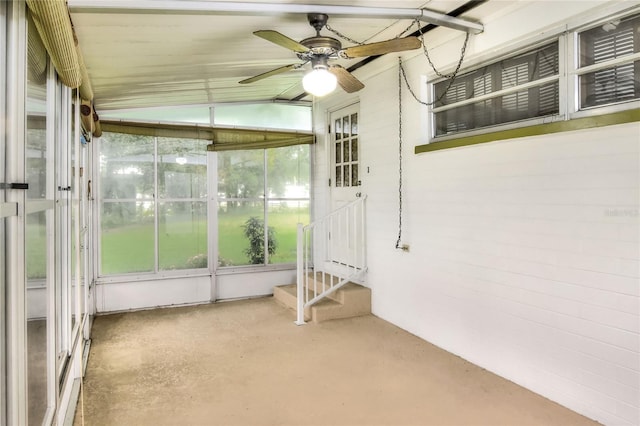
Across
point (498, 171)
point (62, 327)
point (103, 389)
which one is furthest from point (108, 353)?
point (498, 171)

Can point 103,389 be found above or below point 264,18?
below

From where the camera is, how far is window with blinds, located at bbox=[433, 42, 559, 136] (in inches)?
116

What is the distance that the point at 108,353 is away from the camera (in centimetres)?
369

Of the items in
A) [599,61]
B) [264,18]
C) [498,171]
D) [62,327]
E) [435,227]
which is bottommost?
[62,327]

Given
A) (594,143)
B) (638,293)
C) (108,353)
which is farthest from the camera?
(108,353)

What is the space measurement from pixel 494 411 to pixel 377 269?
2154 millimetres

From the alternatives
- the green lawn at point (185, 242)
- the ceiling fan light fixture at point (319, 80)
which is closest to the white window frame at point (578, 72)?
the ceiling fan light fixture at point (319, 80)

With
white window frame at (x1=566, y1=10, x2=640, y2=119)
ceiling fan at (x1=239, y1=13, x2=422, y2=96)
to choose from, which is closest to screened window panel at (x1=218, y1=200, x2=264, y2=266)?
ceiling fan at (x1=239, y1=13, x2=422, y2=96)

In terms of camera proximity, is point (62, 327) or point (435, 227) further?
point (435, 227)

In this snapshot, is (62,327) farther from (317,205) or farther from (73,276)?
(317,205)

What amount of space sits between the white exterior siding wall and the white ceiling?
100 centimetres

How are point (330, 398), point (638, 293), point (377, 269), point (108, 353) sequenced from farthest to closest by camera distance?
point (377, 269), point (108, 353), point (330, 398), point (638, 293)

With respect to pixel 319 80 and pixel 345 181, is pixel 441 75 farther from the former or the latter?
pixel 345 181

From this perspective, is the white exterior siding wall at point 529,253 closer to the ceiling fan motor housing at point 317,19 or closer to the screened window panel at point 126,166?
the ceiling fan motor housing at point 317,19
